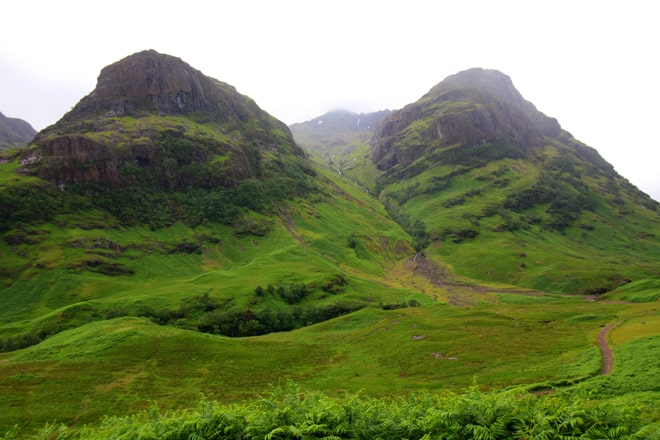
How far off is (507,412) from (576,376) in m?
37.4

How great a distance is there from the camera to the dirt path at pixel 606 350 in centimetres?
4582

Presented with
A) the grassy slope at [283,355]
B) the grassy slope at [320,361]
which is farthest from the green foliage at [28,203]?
the grassy slope at [320,361]

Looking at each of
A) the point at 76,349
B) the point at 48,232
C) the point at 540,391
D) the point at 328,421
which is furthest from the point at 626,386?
the point at 48,232

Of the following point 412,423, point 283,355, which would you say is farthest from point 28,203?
point 412,423

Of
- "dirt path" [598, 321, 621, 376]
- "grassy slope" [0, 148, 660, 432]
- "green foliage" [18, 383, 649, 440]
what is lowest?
"grassy slope" [0, 148, 660, 432]

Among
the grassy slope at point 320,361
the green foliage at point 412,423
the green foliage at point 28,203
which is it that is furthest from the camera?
the green foliage at point 28,203

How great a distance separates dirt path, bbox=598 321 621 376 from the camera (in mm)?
45816

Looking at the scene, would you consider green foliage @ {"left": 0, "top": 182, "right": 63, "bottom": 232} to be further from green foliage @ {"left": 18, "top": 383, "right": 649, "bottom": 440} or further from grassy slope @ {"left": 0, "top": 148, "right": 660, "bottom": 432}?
green foliage @ {"left": 18, "top": 383, "right": 649, "bottom": 440}

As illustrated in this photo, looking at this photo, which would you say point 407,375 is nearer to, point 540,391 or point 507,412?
point 540,391

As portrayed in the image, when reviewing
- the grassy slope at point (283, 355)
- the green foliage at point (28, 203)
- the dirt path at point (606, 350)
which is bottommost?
the grassy slope at point (283, 355)

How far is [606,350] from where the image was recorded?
184 ft

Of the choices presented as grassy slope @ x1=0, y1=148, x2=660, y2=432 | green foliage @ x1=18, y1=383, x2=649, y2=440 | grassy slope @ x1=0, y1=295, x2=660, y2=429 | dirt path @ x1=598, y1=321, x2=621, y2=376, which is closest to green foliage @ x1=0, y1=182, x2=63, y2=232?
grassy slope @ x1=0, y1=148, x2=660, y2=432

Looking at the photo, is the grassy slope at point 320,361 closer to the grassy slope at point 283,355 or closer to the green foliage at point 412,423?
the grassy slope at point 283,355

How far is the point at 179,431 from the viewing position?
51.7 ft
